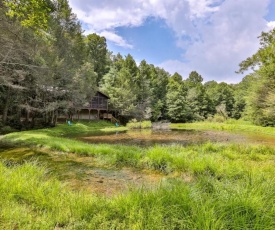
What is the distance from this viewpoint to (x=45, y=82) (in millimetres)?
17969

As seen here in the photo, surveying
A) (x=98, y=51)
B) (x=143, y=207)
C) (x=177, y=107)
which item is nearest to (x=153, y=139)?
(x=143, y=207)

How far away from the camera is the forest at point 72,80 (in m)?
11.6

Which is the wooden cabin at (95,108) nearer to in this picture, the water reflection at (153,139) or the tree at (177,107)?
the tree at (177,107)

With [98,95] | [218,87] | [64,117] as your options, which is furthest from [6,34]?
[218,87]

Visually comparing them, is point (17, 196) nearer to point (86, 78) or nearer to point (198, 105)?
point (86, 78)

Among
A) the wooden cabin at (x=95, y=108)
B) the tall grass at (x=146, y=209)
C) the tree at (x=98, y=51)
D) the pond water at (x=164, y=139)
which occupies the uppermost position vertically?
the tree at (x=98, y=51)

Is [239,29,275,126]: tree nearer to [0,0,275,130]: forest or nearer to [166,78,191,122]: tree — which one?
[0,0,275,130]: forest

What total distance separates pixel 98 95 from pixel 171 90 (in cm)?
1665

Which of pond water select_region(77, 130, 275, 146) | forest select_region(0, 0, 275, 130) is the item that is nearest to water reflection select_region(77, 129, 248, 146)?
pond water select_region(77, 130, 275, 146)

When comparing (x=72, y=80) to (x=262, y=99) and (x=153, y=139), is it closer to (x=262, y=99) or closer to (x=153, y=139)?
(x=153, y=139)

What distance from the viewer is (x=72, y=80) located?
67.7 feet

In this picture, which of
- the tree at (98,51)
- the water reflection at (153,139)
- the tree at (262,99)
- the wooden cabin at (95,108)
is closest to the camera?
the water reflection at (153,139)

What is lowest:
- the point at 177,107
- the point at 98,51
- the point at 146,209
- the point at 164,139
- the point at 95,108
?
the point at 164,139

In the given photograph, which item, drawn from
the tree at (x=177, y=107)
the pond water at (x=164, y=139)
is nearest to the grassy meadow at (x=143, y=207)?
the pond water at (x=164, y=139)
